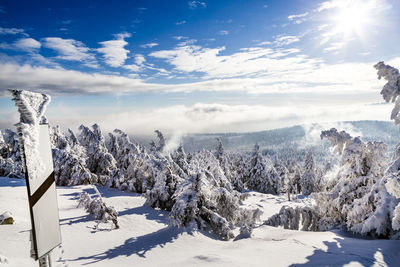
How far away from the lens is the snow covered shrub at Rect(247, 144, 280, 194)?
41.3 m

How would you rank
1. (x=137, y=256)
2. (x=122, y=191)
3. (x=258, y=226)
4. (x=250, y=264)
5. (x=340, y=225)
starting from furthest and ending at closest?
(x=122, y=191), (x=258, y=226), (x=340, y=225), (x=137, y=256), (x=250, y=264)

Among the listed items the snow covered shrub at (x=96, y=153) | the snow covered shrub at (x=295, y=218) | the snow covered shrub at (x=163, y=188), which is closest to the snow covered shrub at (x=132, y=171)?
the snow covered shrub at (x=96, y=153)

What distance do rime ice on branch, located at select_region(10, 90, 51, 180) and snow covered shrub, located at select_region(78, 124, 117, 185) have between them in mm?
30741

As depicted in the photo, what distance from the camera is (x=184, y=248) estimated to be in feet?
35.4

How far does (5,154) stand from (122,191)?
17391 mm

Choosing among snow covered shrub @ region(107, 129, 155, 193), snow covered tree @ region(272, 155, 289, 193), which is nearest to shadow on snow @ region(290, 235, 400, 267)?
snow covered shrub @ region(107, 129, 155, 193)

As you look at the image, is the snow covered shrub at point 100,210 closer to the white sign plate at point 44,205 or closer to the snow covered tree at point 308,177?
the white sign plate at point 44,205

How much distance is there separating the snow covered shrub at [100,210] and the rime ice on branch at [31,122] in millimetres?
12961

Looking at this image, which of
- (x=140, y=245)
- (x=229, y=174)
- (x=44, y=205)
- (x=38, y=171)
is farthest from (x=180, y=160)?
(x=38, y=171)

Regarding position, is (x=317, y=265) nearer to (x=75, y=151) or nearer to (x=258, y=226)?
(x=258, y=226)

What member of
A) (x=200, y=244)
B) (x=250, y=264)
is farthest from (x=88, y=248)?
(x=250, y=264)

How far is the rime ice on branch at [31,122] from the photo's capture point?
8.46ft

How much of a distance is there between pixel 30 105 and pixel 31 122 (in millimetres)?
202

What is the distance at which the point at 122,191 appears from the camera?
90.1ft
